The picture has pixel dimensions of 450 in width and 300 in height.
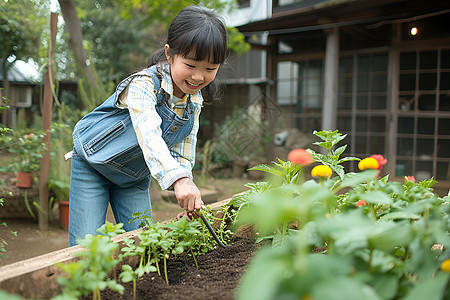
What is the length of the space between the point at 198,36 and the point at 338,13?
181 inches

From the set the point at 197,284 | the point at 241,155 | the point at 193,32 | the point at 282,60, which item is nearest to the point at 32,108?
the point at 241,155

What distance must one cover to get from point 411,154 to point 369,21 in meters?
2.10

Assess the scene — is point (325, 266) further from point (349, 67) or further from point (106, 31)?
point (106, 31)

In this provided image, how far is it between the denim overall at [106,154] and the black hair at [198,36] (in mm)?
163

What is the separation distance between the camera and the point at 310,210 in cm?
55

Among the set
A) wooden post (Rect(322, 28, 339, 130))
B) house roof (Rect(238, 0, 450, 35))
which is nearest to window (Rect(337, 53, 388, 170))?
wooden post (Rect(322, 28, 339, 130))

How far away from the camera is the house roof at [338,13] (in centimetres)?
470

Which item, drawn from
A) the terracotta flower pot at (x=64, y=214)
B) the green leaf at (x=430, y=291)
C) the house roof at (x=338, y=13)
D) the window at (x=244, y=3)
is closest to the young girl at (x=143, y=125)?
the green leaf at (x=430, y=291)

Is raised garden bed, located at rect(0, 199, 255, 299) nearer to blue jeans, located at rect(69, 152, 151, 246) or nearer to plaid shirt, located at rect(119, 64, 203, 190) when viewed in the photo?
plaid shirt, located at rect(119, 64, 203, 190)

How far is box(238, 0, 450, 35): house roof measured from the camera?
185 inches

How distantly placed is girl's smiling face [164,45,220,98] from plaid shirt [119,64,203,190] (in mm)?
89

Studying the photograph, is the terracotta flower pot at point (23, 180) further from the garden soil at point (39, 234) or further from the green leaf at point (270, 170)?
the green leaf at point (270, 170)

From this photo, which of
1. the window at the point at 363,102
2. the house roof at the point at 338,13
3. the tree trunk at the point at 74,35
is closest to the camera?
the tree trunk at the point at 74,35

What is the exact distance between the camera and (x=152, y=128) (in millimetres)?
1137
